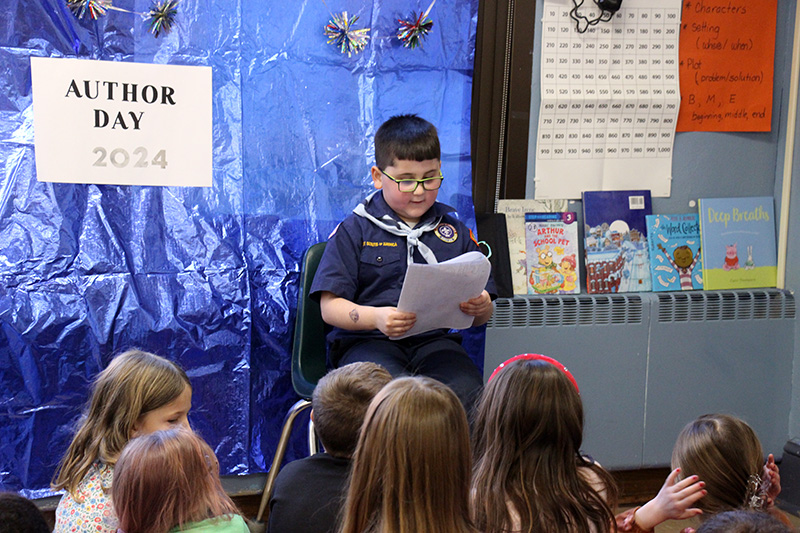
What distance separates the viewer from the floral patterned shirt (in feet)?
5.03

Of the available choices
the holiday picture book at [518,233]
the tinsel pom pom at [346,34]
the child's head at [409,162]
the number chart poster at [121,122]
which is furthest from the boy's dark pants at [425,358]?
the tinsel pom pom at [346,34]

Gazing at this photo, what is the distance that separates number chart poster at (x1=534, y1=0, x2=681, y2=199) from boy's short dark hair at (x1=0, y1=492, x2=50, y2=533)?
7.09 ft

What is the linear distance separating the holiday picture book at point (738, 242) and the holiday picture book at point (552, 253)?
552 mm

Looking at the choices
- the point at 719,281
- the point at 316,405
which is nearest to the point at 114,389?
the point at 316,405

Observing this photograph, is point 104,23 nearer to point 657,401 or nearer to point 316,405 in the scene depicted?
point 316,405

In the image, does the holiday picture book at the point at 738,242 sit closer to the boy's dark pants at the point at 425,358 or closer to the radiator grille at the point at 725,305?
the radiator grille at the point at 725,305

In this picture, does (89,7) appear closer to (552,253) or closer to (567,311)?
(552,253)

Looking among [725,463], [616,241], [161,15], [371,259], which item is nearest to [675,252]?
[616,241]

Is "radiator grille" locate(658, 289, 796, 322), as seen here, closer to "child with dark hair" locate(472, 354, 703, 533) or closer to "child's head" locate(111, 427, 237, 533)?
"child with dark hair" locate(472, 354, 703, 533)

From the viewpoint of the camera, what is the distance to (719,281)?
9.93 feet

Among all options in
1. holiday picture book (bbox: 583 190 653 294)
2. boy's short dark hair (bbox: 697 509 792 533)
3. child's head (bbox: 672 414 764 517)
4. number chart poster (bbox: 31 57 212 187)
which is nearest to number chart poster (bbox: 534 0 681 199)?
holiday picture book (bbox: 583 190 653 294)

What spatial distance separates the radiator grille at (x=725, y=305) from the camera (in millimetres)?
2939

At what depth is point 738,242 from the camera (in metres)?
3.04

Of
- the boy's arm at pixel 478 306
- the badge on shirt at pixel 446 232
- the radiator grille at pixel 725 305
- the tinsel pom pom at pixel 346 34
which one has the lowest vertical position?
the radiator grille at pixel 725 305
